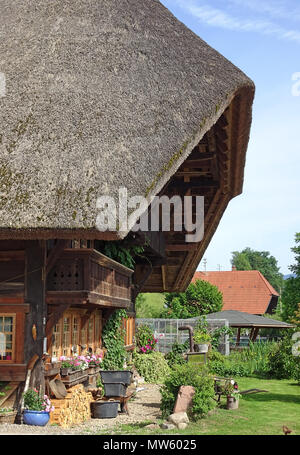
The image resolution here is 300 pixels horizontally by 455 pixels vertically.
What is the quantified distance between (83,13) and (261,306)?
43.7 metres

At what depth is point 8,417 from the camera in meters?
11.2

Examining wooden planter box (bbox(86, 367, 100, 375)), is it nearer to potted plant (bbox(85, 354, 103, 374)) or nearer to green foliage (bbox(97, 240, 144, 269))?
potted plant (bbox(85, 354, 103, 374))

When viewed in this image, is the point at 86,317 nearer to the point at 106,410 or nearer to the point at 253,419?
the point at 106,410

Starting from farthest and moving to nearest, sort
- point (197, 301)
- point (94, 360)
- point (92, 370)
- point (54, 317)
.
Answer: point (197, 301) < point (92, 370) < point (94, 360) < point (54, 317)

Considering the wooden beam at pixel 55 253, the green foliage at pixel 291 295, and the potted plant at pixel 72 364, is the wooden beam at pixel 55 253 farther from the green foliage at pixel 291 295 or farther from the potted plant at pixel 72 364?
the green foliage at pixel 291 295

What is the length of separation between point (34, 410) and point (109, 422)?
226 cm

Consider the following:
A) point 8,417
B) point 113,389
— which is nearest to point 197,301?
point 113,389

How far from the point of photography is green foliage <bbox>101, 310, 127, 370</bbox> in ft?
58.0

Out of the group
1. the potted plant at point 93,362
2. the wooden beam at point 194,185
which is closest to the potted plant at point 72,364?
the potted plant at point 93,362

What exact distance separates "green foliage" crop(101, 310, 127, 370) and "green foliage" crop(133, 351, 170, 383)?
495 centimetres

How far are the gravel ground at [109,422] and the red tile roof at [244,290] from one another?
36.9 m

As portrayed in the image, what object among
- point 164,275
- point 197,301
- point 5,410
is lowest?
point 5,410

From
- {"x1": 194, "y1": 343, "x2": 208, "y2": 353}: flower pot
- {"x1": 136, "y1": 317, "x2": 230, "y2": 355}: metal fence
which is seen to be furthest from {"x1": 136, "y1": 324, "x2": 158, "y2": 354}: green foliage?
{"x1": 136, "y1": 317, "x2": 230, "y2": 355}: metal fence

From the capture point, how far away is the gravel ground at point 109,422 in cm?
1062
